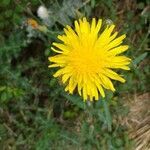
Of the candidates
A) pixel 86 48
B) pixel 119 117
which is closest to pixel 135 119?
pixel 119 117

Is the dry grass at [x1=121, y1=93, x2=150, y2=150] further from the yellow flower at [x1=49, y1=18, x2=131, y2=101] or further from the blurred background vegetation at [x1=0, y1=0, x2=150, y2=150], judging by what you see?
the yellow flower at [x1=49, y1=18, x2=131, y2=101]

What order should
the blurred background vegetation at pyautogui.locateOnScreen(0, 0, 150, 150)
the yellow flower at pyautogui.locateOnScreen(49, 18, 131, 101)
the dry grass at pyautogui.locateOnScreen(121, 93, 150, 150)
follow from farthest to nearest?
1. the dry grass at pyautogui.locateOnScreen(121, 93, 150, 150)
2. the blurred background vegetation at pyautogui.locateOnScreen(0, 0, 150, 150)
3. the yellow flower at pyautogui.locateOnScreen(49, 18, 131, 101)

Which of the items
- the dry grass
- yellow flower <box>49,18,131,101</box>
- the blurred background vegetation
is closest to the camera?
yellow flower <box>49,18,131,101</box>

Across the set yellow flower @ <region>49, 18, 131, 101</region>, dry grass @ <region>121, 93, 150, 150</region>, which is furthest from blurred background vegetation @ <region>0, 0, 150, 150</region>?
yellow flower @ <region>49, 18, 131, 101</region>

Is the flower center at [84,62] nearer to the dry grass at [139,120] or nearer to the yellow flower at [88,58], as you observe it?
the yellow flower at [88,58]

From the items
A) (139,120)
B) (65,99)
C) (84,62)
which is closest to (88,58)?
(84,62)

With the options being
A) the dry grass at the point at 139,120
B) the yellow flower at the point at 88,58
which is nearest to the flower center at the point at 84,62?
the yellow flower at the point at 88,58

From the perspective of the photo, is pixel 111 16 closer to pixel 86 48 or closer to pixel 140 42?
pixel 140 42
